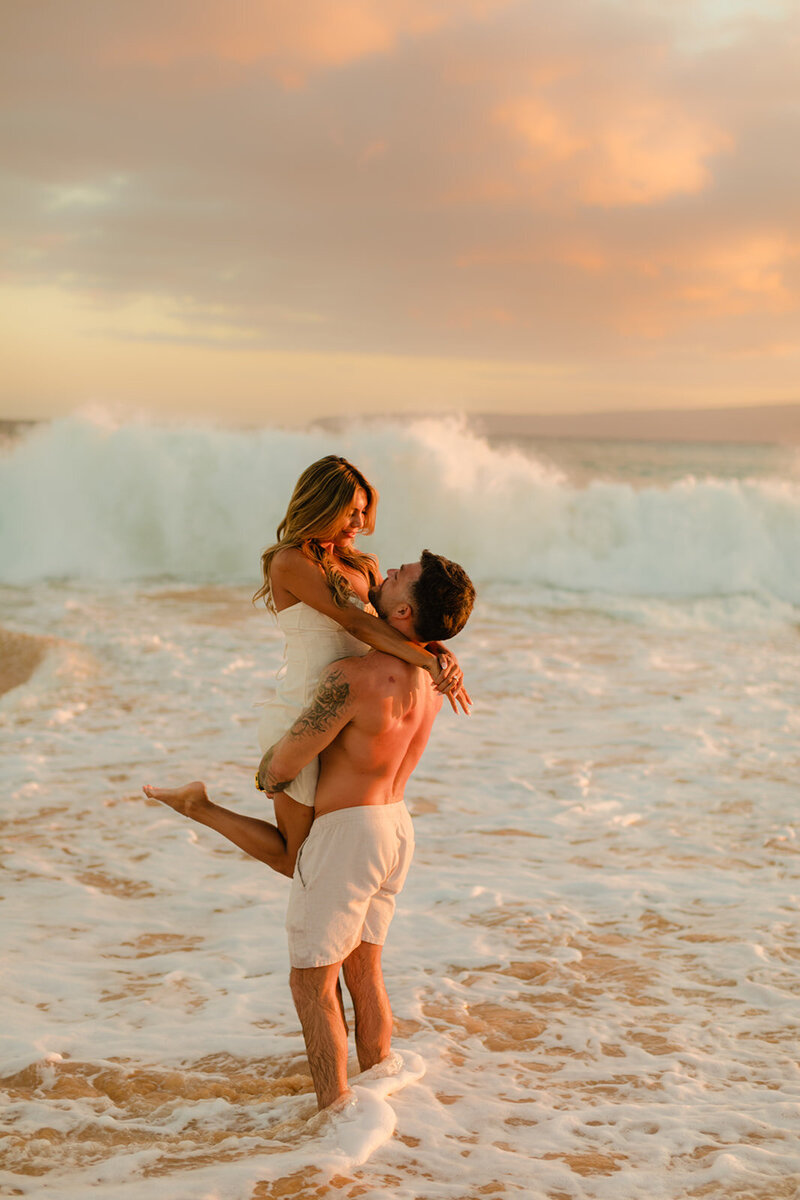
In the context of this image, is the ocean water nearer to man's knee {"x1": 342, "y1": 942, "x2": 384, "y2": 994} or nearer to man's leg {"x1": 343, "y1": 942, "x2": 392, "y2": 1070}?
man's leg {"x1": 343, "y1": 942, "x2": 392, "y2": 1070}

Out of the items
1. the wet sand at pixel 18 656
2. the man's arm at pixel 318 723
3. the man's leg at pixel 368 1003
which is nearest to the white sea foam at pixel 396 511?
the wet sand at pixel 18 656

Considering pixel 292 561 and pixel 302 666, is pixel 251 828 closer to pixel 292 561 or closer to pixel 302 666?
pixel 302 666

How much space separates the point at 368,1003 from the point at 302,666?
1242mm

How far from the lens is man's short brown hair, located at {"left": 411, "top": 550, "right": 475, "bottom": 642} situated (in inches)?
134

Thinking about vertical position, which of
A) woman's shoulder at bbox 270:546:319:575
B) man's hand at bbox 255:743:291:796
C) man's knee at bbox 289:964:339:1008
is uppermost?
woman's shoulder at bbox 270:546:319:575

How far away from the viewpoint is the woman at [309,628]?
348 centimetres

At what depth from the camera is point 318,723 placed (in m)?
3.37

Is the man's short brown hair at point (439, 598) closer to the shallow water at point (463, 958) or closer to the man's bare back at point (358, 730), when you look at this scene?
the man's bare back at point (358, 730)

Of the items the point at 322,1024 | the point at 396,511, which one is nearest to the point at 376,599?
the point at 322,1024

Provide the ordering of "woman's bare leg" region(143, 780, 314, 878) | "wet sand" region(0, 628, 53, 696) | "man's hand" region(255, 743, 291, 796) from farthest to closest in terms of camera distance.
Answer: "wet sand" region(0, 628, 53, 696), "woman's bare leg" region(143, 780, 314, 878), "man's hand" region(255, 743, 291, 796)

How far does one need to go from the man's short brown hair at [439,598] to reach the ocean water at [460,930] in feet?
Result: 5.42

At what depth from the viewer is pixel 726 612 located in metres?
16.7

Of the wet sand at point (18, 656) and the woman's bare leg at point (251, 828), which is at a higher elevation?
the woman's bare leg at point (251, 828)

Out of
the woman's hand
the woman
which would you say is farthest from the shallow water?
the woman's hand
